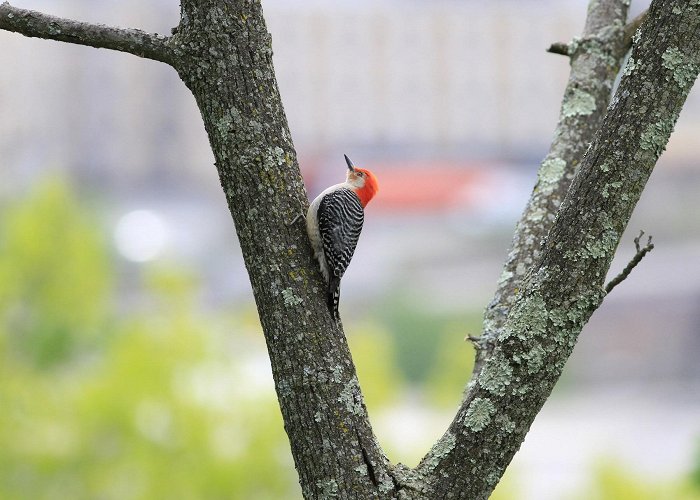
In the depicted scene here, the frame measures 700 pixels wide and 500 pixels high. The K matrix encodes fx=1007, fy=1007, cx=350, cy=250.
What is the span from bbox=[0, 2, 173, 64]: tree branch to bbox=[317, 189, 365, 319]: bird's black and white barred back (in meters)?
0.92

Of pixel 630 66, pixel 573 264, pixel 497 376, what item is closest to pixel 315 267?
pixel 497 376

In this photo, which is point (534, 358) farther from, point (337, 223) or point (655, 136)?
point (337, 223)

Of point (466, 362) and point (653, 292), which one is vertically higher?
point (653, 292)

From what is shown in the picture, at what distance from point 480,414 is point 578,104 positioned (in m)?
1.35

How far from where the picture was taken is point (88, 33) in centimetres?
280

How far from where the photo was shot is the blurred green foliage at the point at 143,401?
12352 mm

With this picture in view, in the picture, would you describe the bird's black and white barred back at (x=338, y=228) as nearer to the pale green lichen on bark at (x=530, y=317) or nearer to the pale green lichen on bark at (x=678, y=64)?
the pale green lichen on bark at (x=530, y=317)

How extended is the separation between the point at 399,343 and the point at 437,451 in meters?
38.3

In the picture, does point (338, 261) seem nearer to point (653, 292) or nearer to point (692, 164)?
point (653, 292)

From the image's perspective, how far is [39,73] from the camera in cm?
6506

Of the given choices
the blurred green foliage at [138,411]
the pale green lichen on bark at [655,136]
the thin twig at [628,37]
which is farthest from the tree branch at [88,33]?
the blurred green foliage at [138,411]

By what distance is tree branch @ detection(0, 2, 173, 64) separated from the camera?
110 inches

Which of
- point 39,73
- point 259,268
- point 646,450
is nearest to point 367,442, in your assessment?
point 259,268

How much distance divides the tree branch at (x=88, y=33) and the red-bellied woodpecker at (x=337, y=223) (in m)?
0.65
